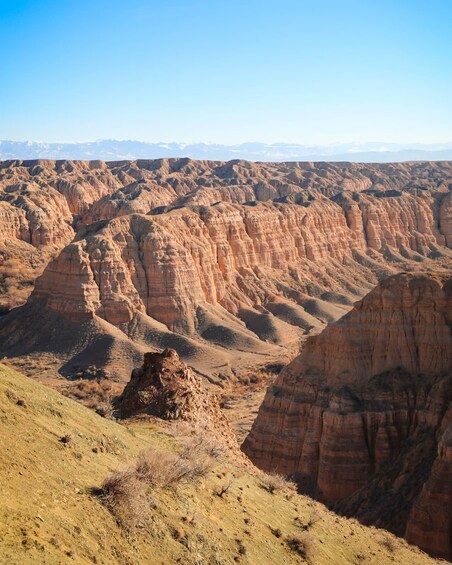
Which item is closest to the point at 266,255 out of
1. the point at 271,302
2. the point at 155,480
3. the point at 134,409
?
the point at 271,302

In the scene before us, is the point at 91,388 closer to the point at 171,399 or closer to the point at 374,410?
the point at 374,410

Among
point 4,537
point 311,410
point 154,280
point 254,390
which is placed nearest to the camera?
point 4,537

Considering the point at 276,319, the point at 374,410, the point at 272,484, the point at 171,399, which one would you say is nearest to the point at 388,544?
the point at 272,484

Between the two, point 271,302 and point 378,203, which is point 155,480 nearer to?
point 271,302

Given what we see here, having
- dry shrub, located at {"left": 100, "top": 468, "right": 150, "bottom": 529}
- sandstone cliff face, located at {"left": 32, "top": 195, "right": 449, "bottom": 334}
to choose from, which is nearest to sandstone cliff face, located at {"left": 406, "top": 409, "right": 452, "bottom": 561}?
dry shrub, located at {"left": 100, "top": 468, "right": 150, "bottom": 529}

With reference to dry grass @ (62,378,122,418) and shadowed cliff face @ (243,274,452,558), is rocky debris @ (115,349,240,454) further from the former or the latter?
dry grass @ (62,378,122,418)

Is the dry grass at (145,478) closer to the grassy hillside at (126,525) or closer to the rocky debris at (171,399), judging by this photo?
the grassy hillside at (126,525)

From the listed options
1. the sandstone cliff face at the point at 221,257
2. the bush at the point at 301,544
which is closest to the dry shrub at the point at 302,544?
the bush at the point at 301,544
